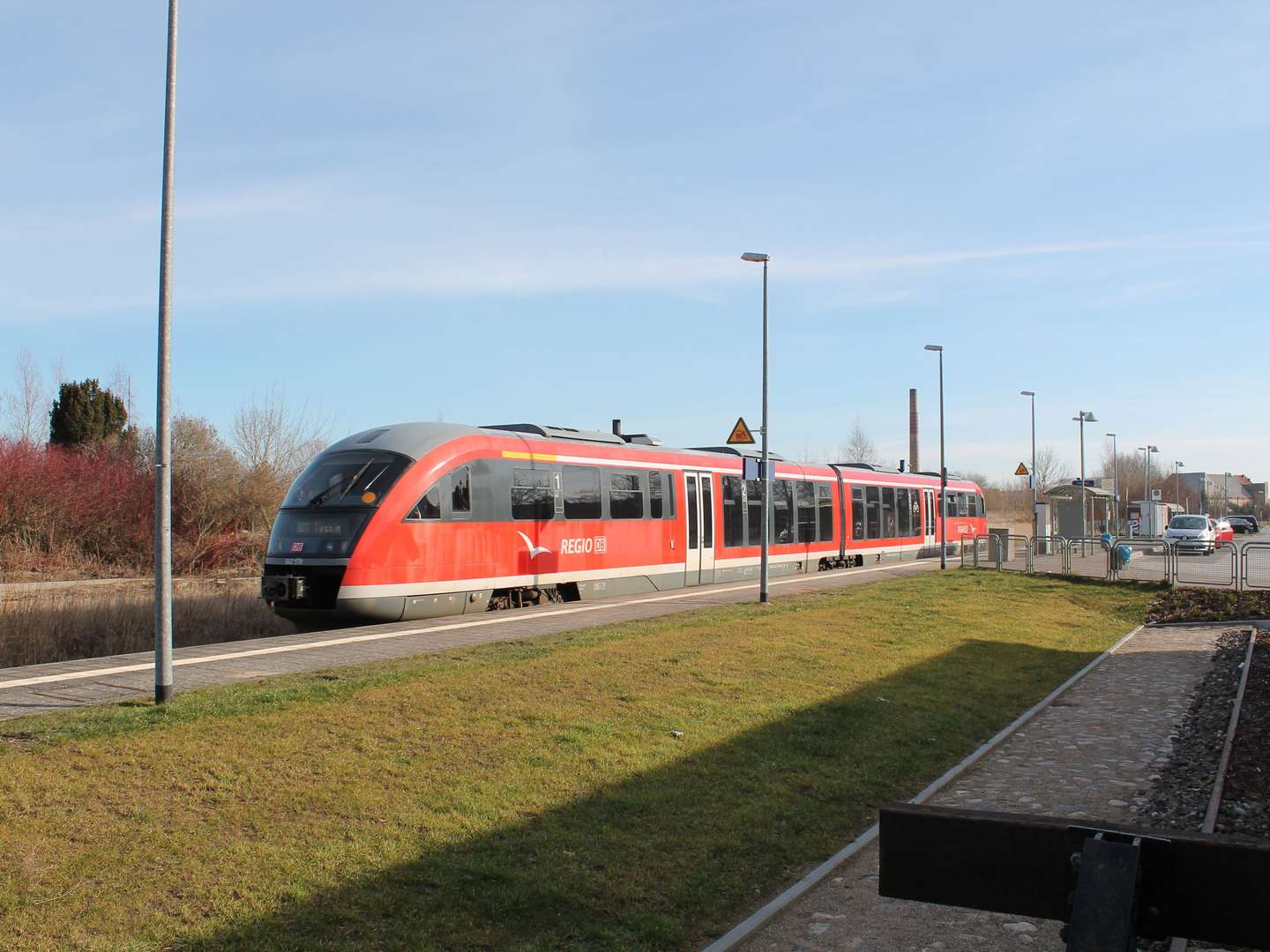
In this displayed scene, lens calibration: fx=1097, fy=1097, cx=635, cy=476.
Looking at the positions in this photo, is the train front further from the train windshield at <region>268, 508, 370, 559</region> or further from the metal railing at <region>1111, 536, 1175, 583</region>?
the metal railing at <region>1111, 536, 1175, 583</region>

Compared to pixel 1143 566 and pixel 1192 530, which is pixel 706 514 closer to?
pixel 1143 566

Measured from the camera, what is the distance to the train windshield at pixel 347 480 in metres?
16.2

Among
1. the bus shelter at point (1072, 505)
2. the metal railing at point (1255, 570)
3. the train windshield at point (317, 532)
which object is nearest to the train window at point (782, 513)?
the metal railing at point (1255, 570)

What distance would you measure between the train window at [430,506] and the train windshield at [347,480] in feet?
1.79

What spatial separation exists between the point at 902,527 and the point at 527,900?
33.3m

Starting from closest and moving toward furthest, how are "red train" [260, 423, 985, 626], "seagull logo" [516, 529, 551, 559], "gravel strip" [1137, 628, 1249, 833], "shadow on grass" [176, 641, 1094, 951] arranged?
"shadow on grass" [176, 641, 1094, 951] → "gravel strip" [1137, 628, 1249, 833] → "red train" [260, 423, 985, 626] → "seagull logo" [516, 529, 551, 559]

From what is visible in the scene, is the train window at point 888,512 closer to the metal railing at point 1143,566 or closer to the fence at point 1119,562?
the fence at point 1119,562

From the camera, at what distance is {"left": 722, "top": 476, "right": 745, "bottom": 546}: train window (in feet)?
85.3

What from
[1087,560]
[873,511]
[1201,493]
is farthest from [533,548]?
[1201,493]

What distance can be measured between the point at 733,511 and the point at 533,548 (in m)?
8.28

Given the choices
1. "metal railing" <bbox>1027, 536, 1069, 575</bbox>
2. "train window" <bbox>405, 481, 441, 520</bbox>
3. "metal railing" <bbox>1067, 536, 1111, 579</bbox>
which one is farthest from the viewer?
"metal railing" <bbox>1027, 536, 1069, 575</bbox>

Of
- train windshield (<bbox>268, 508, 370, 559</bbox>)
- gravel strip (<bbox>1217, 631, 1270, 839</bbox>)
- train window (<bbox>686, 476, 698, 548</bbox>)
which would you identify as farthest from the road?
train windshield (<bbox>268, 508, 370, 559</bbox>)

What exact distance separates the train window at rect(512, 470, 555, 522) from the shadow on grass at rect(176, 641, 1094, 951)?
9182 mm

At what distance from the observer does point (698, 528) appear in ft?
81.9
